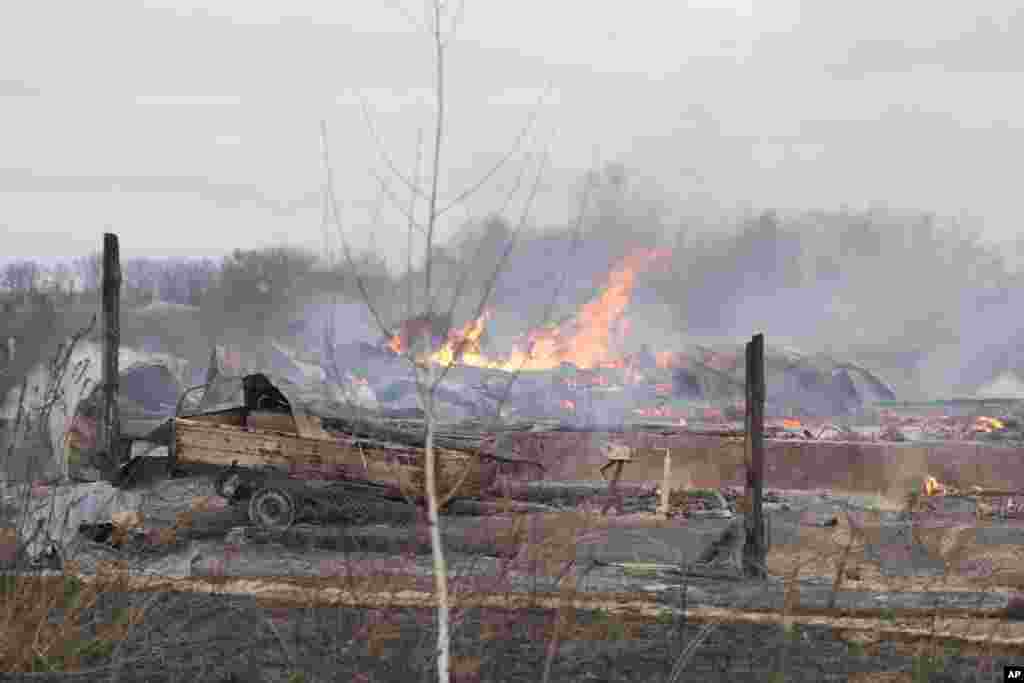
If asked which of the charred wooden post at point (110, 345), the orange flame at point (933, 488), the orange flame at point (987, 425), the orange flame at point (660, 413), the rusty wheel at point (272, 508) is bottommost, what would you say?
the orange flame at point (933, 488)

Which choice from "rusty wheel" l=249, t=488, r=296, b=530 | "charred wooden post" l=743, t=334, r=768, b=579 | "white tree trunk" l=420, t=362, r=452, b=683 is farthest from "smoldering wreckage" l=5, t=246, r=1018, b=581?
"charred wooden post" l=743, t=334, r=768, b=579

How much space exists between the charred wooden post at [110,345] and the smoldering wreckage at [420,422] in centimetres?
19

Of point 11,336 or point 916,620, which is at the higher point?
point 11,336

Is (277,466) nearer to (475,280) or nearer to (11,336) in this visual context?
(11,336)

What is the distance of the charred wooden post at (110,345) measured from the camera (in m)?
13.6

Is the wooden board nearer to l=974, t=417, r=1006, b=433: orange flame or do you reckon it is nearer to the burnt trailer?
the burnt trailer

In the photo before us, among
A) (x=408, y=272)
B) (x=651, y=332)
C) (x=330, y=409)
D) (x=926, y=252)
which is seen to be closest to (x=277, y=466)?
(x=330, y=409)


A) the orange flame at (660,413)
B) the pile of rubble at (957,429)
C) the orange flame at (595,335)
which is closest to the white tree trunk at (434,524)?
the pile of rubble at (957,429)

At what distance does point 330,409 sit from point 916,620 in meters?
12.1

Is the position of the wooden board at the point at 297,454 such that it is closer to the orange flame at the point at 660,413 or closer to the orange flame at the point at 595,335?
the orange flame at the point at 660,413

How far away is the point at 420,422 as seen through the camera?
20531 mm

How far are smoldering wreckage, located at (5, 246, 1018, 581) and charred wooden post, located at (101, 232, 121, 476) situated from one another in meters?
0.19

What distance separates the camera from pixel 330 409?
17.8 metres

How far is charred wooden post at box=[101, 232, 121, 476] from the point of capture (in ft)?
44.7
